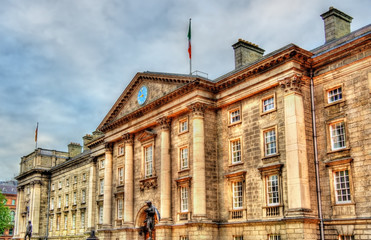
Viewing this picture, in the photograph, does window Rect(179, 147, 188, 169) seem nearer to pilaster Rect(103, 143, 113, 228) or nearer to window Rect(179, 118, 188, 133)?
window Rect(179, 118, 188, 133)

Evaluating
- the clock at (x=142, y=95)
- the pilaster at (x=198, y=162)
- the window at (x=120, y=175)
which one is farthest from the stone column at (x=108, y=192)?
the pilaster at (x=198, y=162)

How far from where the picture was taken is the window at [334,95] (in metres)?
26.7

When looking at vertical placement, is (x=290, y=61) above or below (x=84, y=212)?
above

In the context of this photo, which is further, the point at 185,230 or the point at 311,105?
the point at 185,230

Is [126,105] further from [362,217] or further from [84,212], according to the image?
[362,217]

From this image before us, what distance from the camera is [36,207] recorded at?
2633 inches

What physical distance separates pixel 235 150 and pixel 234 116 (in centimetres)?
253

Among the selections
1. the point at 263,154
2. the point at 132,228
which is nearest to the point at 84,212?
the point at 132,228

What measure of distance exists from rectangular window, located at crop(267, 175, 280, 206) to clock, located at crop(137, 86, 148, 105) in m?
15.5

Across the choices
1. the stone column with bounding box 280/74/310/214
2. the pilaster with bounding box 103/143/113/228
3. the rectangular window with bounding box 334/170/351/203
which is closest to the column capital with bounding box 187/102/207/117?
the stone column with bounding box 280/74/310/214

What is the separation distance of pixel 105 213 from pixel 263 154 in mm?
20542

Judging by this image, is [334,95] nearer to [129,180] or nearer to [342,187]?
[342,187]

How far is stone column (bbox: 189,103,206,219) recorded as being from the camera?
31.4 meters

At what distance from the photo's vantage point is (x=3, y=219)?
76562mm
